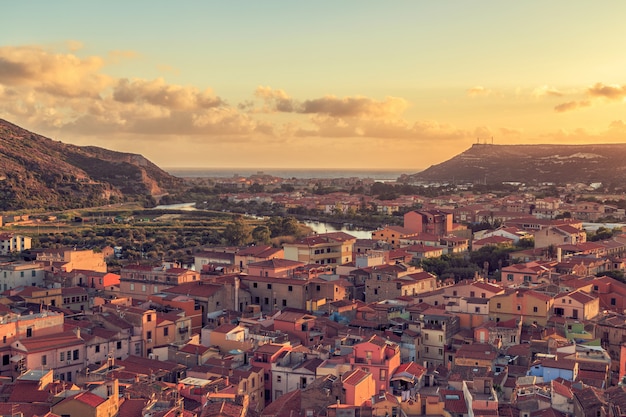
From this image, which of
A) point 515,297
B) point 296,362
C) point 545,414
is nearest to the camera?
point 545,414

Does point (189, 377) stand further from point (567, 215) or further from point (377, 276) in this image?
point (567, 215)

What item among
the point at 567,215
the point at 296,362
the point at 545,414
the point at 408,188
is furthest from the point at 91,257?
the point at 408,188

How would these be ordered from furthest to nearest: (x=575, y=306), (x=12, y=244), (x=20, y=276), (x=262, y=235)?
(x=262, y=235) → (x=12, y=244) → (x=20, y=276) → (x=575, y=306)

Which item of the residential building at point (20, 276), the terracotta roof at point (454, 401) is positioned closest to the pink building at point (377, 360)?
the terracotta roof at point (454, 401)

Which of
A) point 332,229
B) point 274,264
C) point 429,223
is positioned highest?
point 274,264

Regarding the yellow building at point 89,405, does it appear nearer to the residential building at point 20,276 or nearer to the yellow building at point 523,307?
the yellow building at point 523,307

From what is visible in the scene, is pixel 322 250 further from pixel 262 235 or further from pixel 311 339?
pixel 311 339

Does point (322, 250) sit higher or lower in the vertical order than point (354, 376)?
lower

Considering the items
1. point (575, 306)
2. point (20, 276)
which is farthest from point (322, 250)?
point (575, 306)
